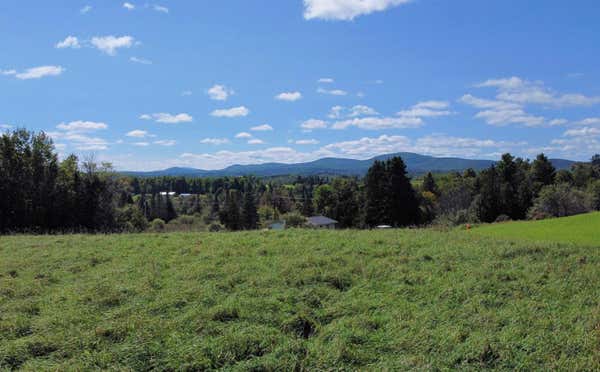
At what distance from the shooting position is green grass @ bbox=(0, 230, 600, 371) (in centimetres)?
377

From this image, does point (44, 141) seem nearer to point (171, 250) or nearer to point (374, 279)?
point (171, 250)

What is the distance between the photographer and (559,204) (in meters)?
31.8

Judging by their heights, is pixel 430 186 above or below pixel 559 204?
above

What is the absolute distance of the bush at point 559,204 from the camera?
3152 centimetres

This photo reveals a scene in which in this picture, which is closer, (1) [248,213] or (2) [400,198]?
(2) [400,198]

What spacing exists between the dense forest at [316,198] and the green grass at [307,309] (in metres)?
12.8

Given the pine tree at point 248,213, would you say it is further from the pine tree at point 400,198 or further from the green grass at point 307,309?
the green grass at point 307,309

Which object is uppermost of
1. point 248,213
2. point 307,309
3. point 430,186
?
point 430,186

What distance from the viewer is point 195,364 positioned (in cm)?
363

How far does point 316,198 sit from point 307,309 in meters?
56.6

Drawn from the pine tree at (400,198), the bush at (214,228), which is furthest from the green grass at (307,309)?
the pine tree at (400,198)

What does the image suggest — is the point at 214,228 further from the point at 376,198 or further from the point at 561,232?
the point at 561,232

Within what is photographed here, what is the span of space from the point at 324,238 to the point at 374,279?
3863mm

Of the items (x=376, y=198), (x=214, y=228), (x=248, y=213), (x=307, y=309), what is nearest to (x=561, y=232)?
(x=307, y=309)
